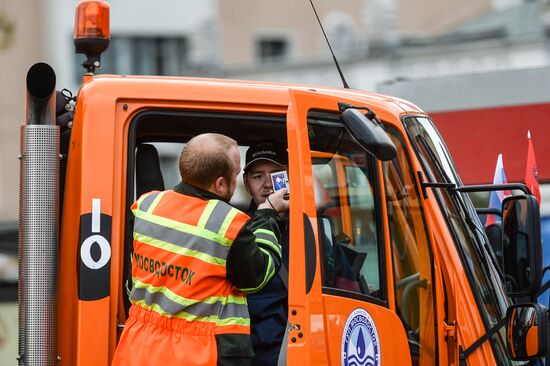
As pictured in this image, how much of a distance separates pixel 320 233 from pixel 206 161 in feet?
1.54

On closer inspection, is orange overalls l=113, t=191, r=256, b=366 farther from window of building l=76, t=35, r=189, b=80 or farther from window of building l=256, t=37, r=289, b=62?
window of building l=256, t=37, r=289, b=62

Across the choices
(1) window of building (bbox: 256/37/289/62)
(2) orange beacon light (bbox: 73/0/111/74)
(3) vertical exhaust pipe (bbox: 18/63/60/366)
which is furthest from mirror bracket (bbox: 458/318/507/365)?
(1) window of building (bbox: 256/37/289/62)

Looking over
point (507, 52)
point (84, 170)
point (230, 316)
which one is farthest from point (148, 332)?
point (507, 52)

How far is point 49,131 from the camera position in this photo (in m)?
4.23

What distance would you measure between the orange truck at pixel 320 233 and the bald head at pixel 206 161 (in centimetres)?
26

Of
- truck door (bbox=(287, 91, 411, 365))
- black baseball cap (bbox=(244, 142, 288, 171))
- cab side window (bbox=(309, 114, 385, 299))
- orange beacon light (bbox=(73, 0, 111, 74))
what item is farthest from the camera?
black baseball cap (bbox=(244, 142, 288, 171))

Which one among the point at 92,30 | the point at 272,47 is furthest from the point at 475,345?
the point at 272,47

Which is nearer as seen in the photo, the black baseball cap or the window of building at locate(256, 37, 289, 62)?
the black baseball cap

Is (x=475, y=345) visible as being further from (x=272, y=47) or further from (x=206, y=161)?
(x=272, y=47)

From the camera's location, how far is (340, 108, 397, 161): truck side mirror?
12.8 ft

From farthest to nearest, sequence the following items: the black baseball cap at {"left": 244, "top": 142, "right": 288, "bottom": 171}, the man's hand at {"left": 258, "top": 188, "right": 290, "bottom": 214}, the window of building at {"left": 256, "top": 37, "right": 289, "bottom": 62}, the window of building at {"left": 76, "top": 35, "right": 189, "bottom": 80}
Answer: the window of building at {"left": 256, "top": 37, "right": 289, "bottom": 62} < the window of building at {"left": 76, "top": 35, "right": 189, "bottom": 80} < the black baseball cap at {"left": 244, "top": 142, "right": 288, "bottom": 171} < the man's hand at {"left": 258, "top": 188, "right": 290, "bottom": 214}

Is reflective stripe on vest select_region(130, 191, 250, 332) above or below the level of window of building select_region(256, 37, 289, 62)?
below

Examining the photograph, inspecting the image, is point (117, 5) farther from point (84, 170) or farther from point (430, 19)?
point (84, 170)

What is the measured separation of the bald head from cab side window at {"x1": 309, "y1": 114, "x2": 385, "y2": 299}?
30 centimetres
